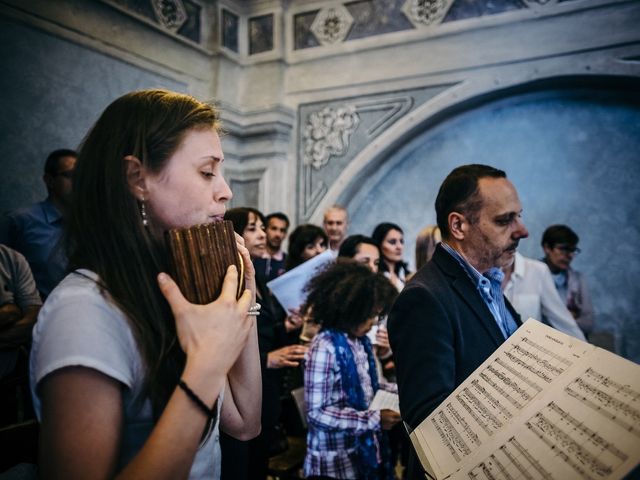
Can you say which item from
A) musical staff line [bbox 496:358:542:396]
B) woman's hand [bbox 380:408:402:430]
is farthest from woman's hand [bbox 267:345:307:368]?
musical staff line [bbox 496:358:542:396]

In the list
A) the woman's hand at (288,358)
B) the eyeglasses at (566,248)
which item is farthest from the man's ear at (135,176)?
the eyeglasses at (566,248)

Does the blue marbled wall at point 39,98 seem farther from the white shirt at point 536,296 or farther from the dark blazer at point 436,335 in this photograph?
the white shirt at point 536,296

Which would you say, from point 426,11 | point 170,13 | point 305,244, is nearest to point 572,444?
point 305,244

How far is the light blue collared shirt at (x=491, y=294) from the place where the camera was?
1613mm

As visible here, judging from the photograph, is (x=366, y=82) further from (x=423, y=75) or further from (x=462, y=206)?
(x=462, y=206)

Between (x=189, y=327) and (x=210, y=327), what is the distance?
35mm

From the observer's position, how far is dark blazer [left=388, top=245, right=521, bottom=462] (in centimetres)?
132

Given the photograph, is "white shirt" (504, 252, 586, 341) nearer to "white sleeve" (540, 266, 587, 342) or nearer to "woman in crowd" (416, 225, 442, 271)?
"white sleeve" (540, 266, 587, 342)

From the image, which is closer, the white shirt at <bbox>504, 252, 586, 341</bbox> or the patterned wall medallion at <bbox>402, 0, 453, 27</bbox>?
the white shirt at <bbox>504, 252, 586, 341</bbox>

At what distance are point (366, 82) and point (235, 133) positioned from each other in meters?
1.65

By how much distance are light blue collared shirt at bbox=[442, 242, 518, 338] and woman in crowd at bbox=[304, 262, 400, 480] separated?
1.98 ft

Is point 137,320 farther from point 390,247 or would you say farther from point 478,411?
point 390,247

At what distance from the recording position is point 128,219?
0.90m

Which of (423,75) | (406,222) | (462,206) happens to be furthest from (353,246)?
(423,75)
